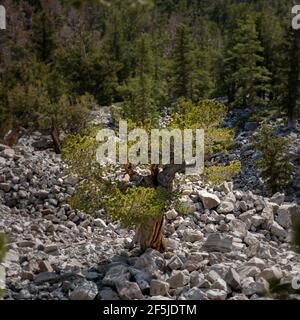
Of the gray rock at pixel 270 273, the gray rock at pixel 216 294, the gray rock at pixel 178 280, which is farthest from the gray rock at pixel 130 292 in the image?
the gray rock at pixel 270 273

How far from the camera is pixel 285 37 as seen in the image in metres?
35.3

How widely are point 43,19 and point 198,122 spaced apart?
1694 inches

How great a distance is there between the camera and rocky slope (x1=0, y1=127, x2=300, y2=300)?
12.0 m

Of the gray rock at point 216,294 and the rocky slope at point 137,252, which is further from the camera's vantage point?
the rocky slope at point 137,252

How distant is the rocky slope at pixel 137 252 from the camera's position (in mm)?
11970

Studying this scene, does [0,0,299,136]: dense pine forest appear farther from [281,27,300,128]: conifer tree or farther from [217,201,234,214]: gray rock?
[217,201,234,214]: gray rock

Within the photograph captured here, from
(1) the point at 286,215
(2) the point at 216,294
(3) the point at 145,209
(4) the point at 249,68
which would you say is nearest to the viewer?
(2) the point at 216,294

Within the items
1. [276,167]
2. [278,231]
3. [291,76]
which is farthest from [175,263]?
[291,76]

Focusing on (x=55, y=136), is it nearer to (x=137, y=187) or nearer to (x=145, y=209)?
(x=137, y=187)

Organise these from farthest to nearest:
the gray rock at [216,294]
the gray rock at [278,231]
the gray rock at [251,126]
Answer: the gray rock at [251,126] < the gray rock at [278,231] < the gray rock at [216,294]

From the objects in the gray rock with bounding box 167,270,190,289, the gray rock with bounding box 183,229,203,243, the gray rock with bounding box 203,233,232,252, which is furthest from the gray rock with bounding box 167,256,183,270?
the gray rock with bounding box 183,229,203,243

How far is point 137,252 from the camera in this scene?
47.2ft

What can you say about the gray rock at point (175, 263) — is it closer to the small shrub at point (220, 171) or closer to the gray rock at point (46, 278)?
the small shrub at point (220, 171)

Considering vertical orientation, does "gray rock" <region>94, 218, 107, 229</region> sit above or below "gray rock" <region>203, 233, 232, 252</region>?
below
